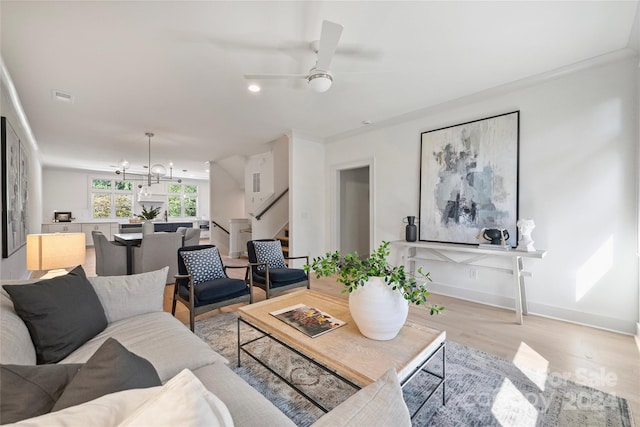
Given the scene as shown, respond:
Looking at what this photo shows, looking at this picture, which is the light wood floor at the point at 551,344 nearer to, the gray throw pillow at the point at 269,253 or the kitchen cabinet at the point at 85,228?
the gray throw pillow at the point at 269,253

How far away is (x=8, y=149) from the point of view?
9.58 feet

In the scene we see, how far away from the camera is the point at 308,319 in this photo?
189 centimetres

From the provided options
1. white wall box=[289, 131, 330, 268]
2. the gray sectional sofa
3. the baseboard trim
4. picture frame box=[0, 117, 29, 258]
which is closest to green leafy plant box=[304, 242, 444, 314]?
the gray sectional sofa

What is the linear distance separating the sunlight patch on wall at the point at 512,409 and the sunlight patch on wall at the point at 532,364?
0.23 meters

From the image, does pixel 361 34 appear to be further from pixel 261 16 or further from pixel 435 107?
Result: pixel 435 107

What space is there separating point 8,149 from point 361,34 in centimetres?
388

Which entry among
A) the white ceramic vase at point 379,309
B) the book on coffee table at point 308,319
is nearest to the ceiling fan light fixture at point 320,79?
the white ceramic vase at point 379,309

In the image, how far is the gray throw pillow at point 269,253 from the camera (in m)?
3.46

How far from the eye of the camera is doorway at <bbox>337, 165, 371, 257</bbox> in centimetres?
558

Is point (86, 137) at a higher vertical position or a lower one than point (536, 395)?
higher

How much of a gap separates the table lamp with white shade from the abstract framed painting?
3.88 metres

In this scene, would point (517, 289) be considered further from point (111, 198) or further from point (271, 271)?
point (111, 198)

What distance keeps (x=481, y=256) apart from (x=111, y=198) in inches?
448

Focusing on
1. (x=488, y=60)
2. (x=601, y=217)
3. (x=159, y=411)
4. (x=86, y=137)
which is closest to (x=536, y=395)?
(x=601, y=217)
